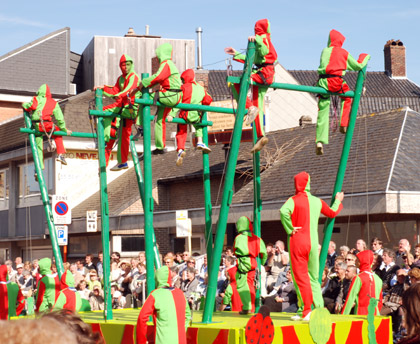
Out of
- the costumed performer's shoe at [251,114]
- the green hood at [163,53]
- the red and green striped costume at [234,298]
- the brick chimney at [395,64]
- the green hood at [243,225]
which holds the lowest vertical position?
the red and green striped costume at [234,298]

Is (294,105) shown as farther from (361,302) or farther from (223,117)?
(361,302)

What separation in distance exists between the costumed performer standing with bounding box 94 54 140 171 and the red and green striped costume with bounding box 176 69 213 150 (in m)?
0.68

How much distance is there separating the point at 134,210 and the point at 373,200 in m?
11.4

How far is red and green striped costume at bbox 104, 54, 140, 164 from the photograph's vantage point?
1132 cm

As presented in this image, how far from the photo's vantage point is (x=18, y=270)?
21.7m

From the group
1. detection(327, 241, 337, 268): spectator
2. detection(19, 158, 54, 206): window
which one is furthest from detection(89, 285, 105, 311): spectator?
detection(19, 158, 54, 206): window

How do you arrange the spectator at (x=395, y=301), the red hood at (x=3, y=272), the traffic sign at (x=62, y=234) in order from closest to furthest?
the spectator at (x=395, y=301) → the red hood at (x=3, y=272) → the traffic sign at (x=62, y=234)

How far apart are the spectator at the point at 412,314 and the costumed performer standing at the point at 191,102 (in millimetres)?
7489

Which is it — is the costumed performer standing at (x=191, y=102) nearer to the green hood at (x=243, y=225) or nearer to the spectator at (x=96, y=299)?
the green hood at (x=243, y=225)

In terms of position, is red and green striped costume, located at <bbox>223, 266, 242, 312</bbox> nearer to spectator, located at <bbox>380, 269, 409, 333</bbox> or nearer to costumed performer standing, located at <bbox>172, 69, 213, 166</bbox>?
costumed performer standing, located at <bbox>172, 69, 213, 166</bbox>

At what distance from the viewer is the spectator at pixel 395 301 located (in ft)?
35.8

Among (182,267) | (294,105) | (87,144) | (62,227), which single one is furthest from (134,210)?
(294,105)

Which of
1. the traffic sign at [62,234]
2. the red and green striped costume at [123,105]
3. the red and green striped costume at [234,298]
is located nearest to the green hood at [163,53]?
the red and green striped costume at [123,105]

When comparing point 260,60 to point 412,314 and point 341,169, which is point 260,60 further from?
point 412,314
